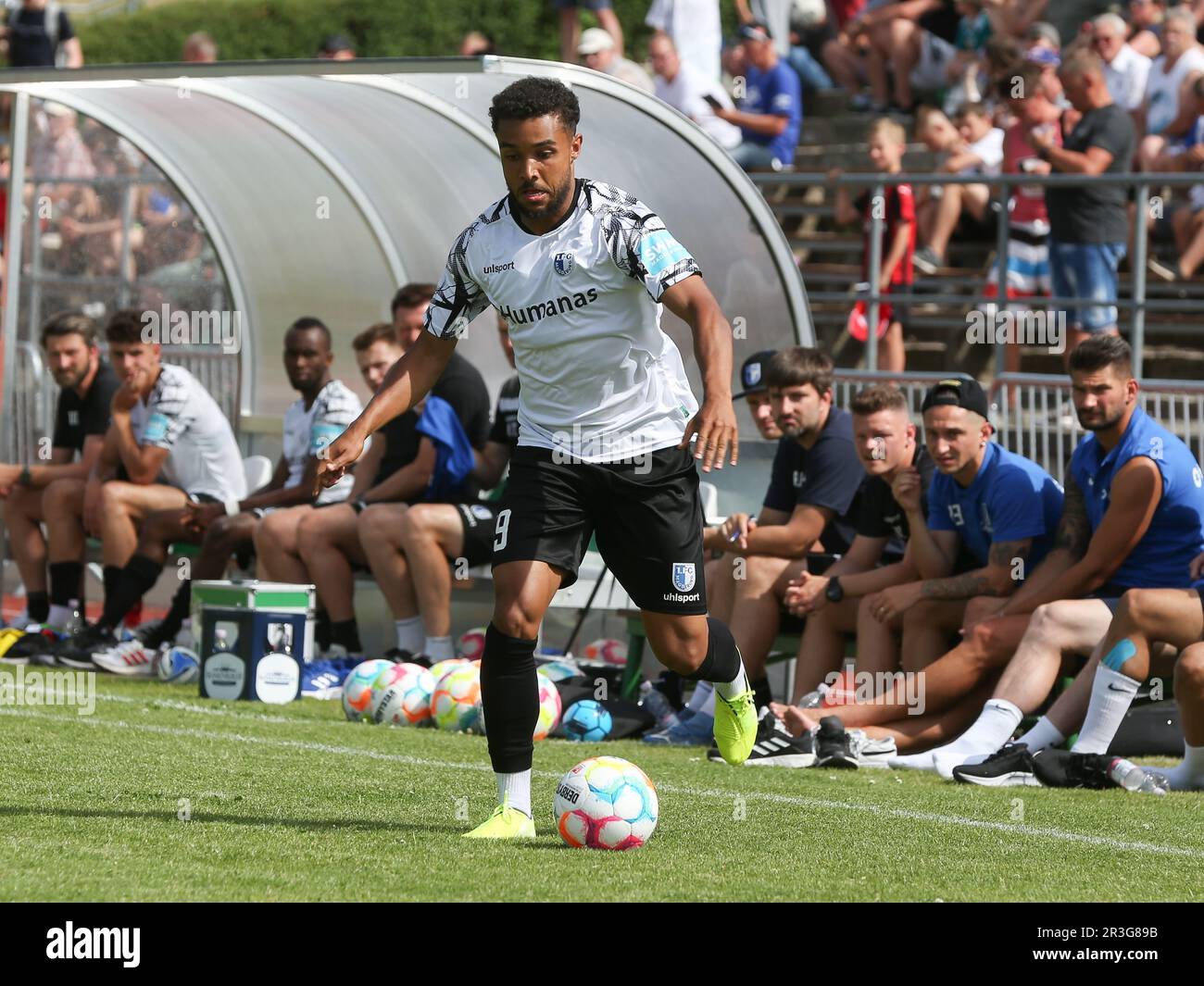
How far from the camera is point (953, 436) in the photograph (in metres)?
8.87

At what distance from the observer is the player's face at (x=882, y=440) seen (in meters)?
9.22

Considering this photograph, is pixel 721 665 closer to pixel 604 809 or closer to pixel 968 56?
pixel 604 809

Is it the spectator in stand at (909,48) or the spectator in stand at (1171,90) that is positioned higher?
the spectator in stand at (909,48)

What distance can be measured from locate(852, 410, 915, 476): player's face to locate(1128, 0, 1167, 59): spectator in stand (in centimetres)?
713

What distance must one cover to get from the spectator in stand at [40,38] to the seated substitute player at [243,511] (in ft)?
33.6

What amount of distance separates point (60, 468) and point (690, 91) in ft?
21.9

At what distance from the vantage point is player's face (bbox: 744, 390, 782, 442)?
978 cm

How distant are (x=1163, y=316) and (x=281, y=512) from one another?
259 inches

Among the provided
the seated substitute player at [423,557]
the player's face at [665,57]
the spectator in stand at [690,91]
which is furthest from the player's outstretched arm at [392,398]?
the player's face at [665,57]

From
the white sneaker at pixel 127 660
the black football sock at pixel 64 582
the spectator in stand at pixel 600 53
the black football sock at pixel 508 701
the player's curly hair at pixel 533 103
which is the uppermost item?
the spectator in stand at pixel 600 53

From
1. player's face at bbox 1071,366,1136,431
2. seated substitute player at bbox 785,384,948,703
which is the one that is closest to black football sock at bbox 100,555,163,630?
seated substitute player at bbox 785,384,948,703

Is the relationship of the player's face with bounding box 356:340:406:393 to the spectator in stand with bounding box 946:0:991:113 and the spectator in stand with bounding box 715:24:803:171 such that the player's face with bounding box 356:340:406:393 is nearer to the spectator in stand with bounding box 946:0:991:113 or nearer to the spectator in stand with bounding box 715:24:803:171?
the spectator in stand with bounding box 715:24:803:171

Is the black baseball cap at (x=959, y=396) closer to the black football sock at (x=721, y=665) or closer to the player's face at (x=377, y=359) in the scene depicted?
the black football sock at (x=721, y=665)

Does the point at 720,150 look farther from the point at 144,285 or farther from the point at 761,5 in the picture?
the point at 761,5
